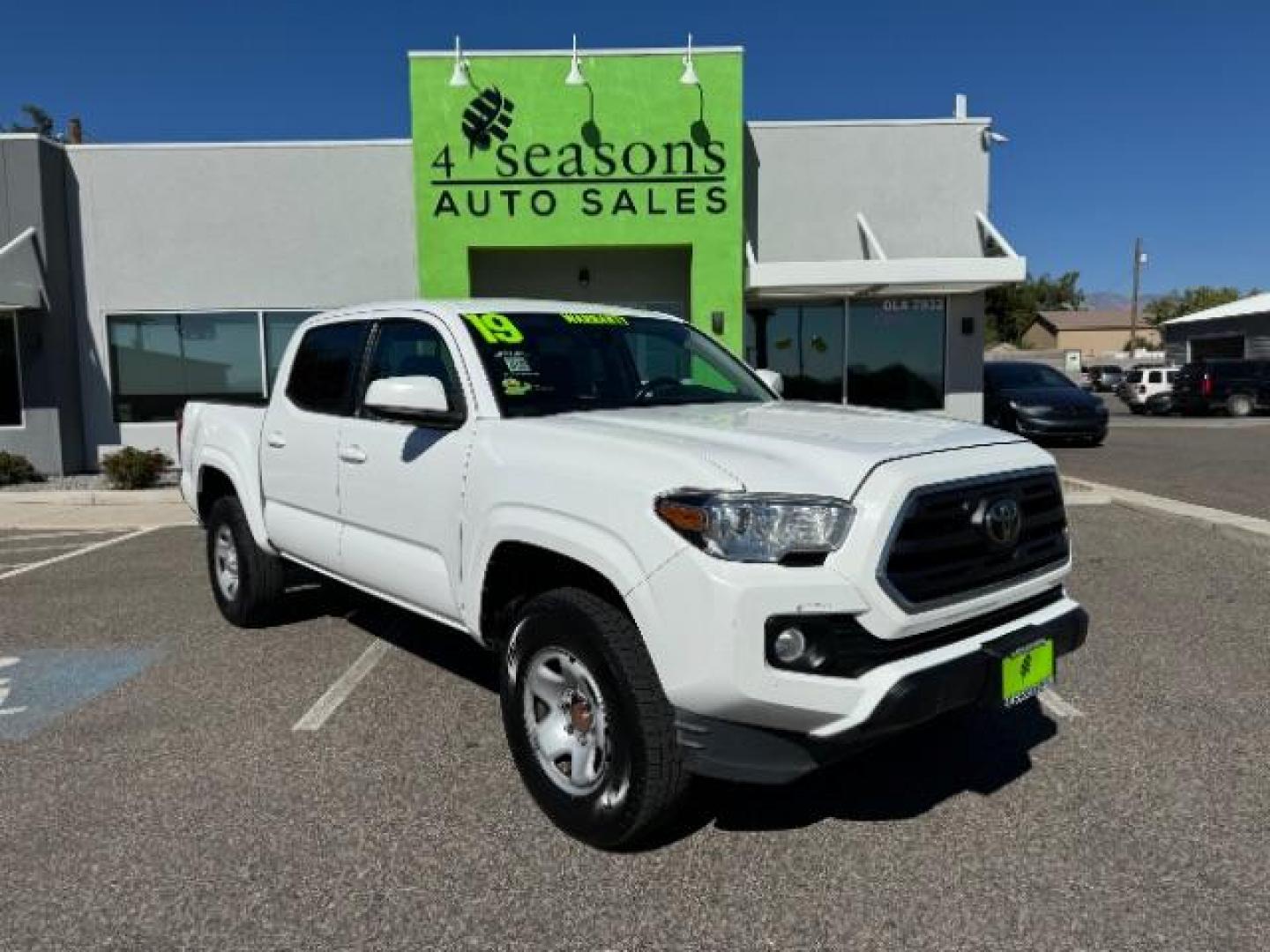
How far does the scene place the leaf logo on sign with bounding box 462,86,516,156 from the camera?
43.2 feet

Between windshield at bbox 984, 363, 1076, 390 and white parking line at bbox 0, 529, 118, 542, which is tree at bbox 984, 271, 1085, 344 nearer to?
windshield at bbox 984, 363, 1076, 390

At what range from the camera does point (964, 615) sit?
295cm

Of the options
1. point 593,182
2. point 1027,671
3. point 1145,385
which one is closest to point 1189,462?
point 593,182

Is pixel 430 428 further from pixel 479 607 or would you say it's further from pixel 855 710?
pixel 855 710

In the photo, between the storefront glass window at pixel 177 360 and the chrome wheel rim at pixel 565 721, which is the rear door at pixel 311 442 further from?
the storefront glass window at pixel 177 360

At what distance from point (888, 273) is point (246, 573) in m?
9.83

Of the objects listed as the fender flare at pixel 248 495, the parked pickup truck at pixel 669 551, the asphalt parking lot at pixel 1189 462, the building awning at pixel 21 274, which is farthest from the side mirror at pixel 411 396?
the building awning at pixel 21 274

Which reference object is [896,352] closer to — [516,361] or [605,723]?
[516,361]

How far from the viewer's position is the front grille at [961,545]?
2.77m

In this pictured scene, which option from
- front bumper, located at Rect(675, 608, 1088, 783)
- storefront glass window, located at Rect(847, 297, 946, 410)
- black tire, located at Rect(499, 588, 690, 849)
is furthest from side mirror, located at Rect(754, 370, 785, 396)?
storefront glass window, located at Rect(847, 297, 946, 410)

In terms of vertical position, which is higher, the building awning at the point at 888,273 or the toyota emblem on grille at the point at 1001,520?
the building awning at the point at 888,273

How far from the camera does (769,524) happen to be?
2.70 m

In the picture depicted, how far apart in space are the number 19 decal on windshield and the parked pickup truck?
0.01 m

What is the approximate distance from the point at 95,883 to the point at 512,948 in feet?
4.51
